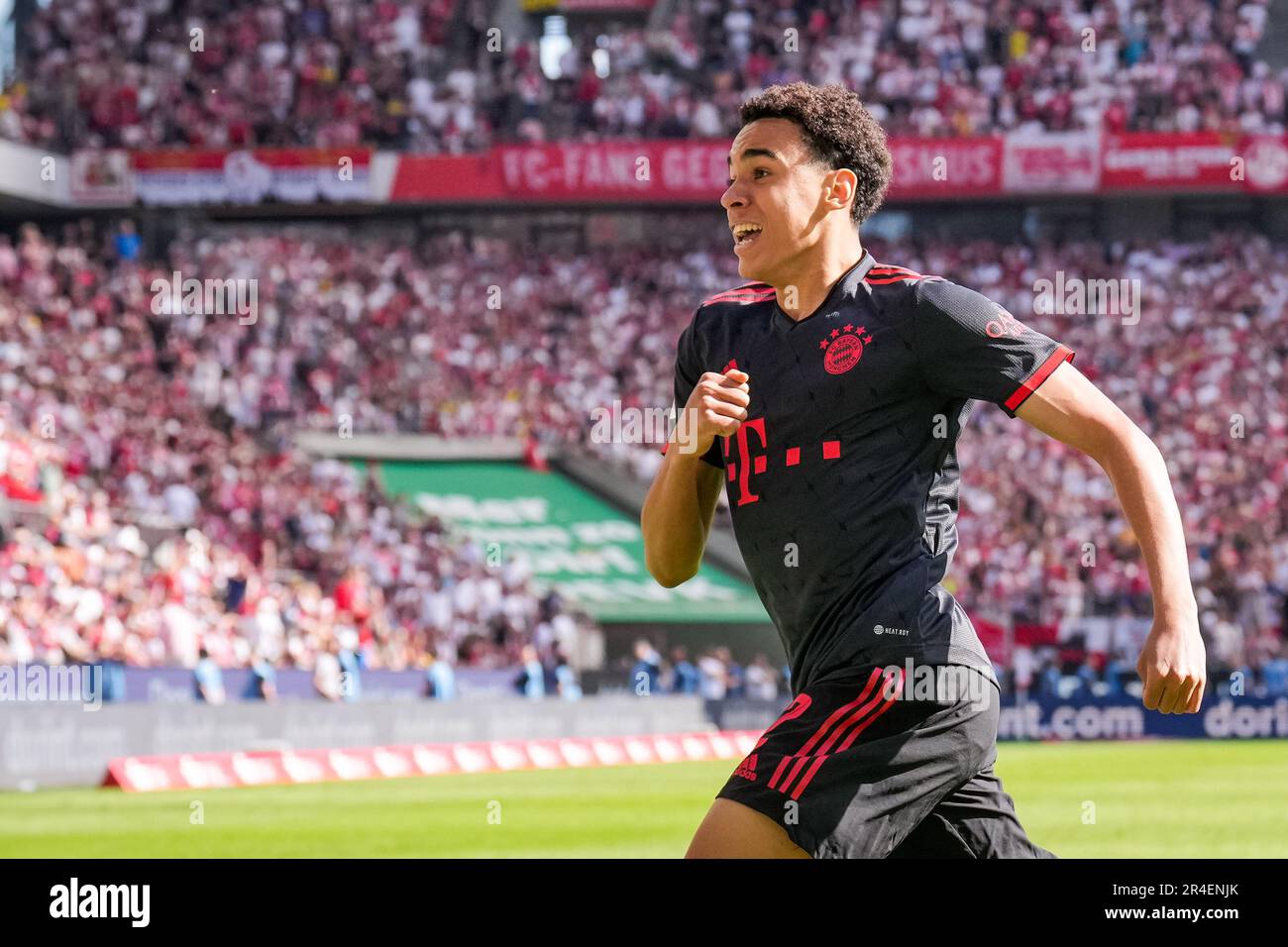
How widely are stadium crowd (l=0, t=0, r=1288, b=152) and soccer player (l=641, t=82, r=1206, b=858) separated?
32.4 metres

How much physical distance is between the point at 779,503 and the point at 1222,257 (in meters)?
34.3

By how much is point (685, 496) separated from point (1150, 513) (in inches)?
46.3

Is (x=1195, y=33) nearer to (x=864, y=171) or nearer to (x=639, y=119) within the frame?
(x=639, y=119)

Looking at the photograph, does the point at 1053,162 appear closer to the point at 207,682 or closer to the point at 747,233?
the point at 207,682

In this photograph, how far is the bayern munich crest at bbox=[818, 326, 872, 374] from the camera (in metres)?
4.43

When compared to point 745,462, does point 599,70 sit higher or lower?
higher

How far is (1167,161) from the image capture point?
121 ft

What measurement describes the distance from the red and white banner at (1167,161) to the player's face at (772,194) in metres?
33.9

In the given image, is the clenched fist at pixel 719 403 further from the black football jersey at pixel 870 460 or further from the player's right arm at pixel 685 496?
the black football jersey at pixel 870 460

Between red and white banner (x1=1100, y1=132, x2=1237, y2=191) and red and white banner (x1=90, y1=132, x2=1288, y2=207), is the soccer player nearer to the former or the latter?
red and white banner (x1=90, y1=132, x2=1288, y2=207)

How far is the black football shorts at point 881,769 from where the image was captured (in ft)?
13.6

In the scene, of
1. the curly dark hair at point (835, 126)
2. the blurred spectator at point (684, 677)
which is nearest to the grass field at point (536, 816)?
the blurred spectator at point (684, 677)

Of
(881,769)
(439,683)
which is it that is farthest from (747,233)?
(439,683)
